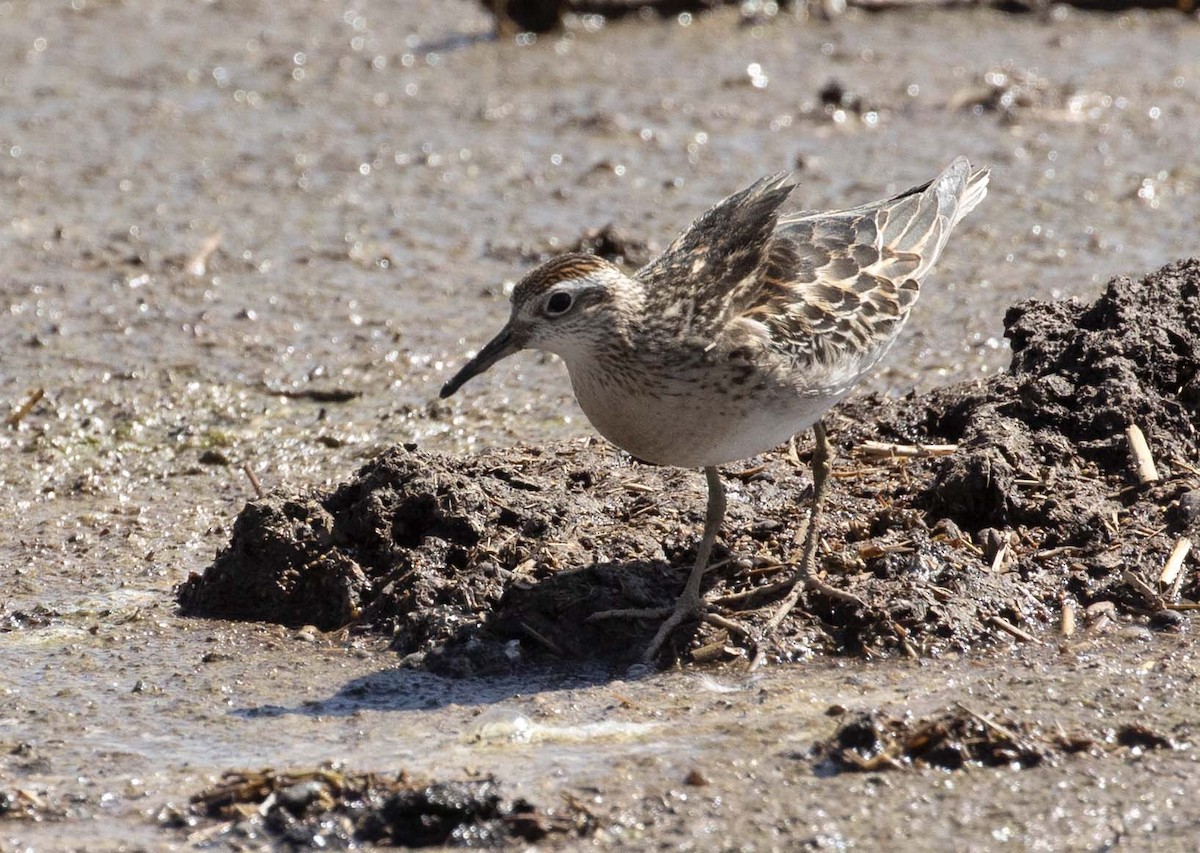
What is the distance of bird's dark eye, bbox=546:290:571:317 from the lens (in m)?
6.15

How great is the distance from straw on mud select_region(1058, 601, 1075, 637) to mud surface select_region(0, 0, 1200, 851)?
0.07 m

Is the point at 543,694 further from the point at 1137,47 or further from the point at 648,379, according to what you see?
the point at 1137,47

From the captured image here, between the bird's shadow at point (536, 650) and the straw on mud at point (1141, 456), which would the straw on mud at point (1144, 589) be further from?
the bird's shadow at point (536, 650)

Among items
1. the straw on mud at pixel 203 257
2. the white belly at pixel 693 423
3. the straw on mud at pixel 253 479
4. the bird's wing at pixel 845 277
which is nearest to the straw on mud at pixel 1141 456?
the bird's wing at pixel 845 277

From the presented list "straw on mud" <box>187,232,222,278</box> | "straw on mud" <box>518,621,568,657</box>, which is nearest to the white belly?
"straw on mud" <box>518,621,568,657</box>

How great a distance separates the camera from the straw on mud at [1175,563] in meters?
6.37

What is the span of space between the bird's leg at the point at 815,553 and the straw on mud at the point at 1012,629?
487 mm

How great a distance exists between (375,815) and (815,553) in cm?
229

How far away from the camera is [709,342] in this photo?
612cm

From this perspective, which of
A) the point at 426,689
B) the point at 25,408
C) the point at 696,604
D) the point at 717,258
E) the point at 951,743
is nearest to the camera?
the point at 951,743

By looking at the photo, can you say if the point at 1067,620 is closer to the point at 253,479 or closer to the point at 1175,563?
the point at 1175,563

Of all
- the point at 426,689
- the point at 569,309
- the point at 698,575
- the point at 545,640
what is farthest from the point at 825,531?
the point at 426,689

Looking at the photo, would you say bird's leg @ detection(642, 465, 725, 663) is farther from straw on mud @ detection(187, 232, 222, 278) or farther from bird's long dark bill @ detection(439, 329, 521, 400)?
straw on mud @ detection(187, 232, 222, 278)

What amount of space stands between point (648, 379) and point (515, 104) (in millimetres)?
7491
